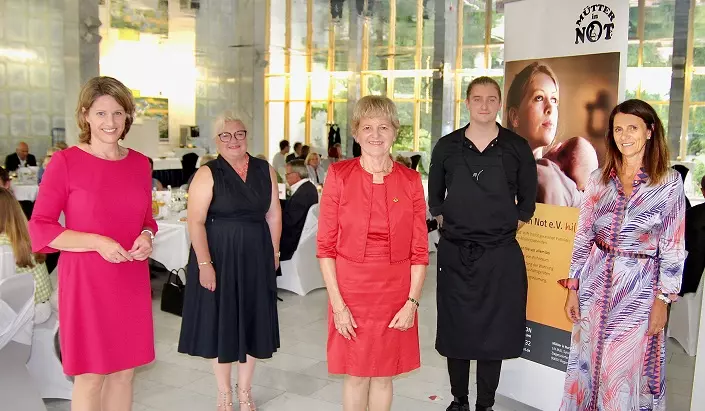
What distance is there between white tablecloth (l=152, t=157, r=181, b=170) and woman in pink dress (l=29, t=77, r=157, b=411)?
1298 cm

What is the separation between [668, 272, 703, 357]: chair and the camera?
5.32m

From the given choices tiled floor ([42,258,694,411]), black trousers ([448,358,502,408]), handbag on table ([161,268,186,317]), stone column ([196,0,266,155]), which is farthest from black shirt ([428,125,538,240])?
stone column ([196,0,266,155])

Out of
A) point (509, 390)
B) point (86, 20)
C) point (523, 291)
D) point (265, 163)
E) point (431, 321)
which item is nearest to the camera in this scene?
point (523, 291)

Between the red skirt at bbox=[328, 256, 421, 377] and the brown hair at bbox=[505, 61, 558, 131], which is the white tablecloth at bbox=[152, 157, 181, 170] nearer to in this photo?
the brown hair at bbox=[505, 61, 558, 131]

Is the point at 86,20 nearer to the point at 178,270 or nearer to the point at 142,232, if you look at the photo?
the point at 178,270

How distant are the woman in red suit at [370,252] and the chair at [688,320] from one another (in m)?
3.55

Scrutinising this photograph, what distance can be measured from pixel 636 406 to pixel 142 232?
2171 mm

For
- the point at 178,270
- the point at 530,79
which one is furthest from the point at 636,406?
the point at 178,270

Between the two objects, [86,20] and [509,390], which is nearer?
[509,390]

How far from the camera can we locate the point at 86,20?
40.1 ft

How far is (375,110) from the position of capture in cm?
266

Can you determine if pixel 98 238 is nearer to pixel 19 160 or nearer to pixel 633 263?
pixel 633 263

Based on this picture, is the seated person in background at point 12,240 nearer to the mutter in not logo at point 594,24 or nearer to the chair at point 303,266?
the mutter in not logo at point 594,24

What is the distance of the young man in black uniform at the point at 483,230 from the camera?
10.6ft
